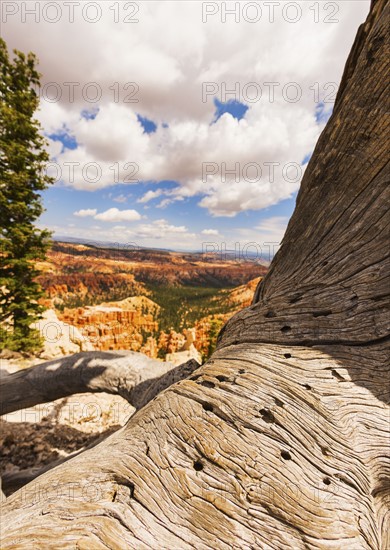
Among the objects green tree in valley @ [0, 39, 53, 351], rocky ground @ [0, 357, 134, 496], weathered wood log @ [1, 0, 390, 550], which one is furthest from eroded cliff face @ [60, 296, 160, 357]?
weathered wood log @ [1, 0, 390, 550]

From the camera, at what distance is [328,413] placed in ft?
8.13

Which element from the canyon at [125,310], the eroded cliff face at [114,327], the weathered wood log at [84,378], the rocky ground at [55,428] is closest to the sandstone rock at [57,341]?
the canyon at [125,310]

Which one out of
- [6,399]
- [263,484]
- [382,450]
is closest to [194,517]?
[263,484]

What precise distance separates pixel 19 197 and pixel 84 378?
1101cm

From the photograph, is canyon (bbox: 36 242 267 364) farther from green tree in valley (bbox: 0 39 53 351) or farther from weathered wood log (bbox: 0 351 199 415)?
weathered wood log (bbox: 0 351 199 415)

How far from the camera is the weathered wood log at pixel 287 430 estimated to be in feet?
6.28

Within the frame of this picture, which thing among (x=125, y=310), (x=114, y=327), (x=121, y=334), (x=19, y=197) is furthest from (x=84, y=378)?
(x=125, y=310)

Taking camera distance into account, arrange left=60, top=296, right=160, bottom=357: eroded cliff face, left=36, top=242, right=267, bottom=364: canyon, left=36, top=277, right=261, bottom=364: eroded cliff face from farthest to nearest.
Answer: left=60, top=296, right=160, bottom=357: eroded cliff face < left=36, top=242, right=267, bottom=364: canyon < left=36, top=277, right=261, bottom=364: eroded cliff face

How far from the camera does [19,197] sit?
12438 mm

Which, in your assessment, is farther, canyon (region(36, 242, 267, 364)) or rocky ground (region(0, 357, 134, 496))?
canyon (region(36, 242, 267, 364))

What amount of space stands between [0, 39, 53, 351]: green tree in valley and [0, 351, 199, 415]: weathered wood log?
707 cm

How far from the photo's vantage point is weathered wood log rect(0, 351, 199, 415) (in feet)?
20.2

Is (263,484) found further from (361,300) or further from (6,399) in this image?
(6,399)

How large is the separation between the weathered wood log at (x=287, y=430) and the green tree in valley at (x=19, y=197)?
13.0 m
